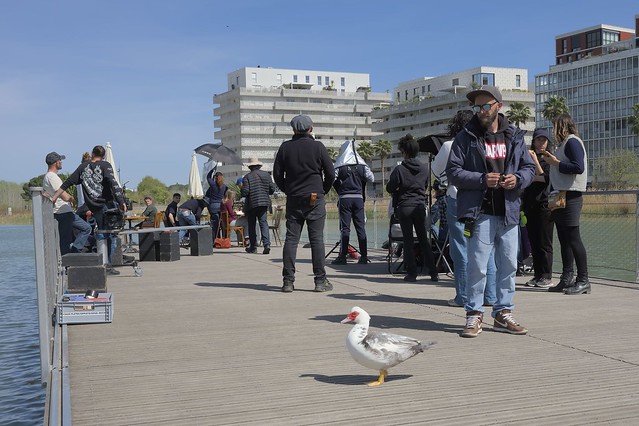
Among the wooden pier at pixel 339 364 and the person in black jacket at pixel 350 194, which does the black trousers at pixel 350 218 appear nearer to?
the person in black jacket at pixel 350 194

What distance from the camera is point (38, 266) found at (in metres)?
5.41

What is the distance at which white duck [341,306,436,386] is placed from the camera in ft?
15.3

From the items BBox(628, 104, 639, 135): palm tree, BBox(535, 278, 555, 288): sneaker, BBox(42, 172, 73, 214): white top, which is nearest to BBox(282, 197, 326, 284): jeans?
BBox(535, 278, 555, 288): sneaker

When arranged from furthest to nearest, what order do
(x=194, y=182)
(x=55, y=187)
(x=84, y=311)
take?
(x=194, y=182)
(x=55, y=187)
(x=84, y=311)

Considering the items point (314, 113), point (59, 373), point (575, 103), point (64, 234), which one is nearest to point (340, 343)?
point (59, 373)

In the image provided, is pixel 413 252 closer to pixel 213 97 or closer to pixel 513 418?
pixel 513 418

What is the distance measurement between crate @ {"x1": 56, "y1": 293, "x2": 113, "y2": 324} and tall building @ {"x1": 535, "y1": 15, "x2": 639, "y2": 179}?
10162cm

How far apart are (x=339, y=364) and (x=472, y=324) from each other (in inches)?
54.4

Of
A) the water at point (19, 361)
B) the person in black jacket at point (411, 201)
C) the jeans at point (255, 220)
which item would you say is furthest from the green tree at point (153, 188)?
the person in black jacket at point (411, 201)

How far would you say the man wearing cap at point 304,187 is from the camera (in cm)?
923

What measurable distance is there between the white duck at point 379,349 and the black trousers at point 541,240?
5152mm

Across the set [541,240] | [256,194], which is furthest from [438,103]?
[541,240]

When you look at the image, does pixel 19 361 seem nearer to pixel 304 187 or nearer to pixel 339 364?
pixel 304 187

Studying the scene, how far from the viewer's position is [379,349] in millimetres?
4672
